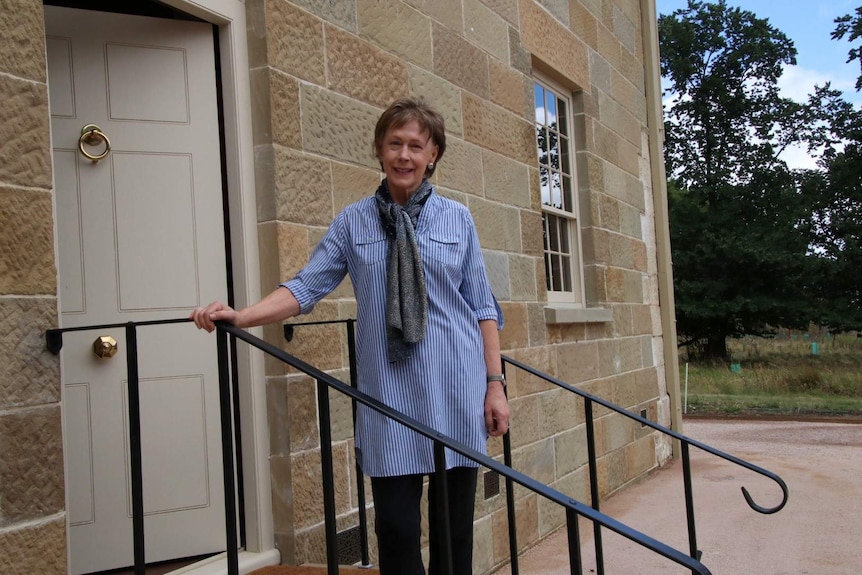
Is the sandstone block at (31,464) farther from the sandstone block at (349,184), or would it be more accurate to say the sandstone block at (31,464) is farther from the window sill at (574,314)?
the window sill at (574,314)

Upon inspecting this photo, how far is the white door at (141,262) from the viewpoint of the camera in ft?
10.0

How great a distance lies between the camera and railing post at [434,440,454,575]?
83.5 inches

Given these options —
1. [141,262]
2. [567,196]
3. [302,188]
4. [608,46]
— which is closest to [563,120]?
[567,196]

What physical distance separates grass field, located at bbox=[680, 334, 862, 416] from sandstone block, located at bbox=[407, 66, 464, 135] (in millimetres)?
10205

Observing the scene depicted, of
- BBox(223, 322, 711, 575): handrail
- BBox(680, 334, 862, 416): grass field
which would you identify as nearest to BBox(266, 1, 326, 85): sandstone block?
BBox(223, 322, 711, 575): handrail

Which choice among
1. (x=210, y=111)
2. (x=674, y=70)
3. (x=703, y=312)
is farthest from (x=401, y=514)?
(x=674, y=70)

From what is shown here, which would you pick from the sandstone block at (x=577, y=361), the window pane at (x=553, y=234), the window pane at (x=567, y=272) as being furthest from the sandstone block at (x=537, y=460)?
the window pane at (x=553, y=234)

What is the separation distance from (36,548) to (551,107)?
5.10 meters

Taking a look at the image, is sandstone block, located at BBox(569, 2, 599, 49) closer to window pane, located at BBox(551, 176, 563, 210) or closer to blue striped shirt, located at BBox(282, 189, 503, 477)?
window pane, located at BBox(551, 176, 563, 210)

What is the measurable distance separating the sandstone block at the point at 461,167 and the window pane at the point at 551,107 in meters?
1.71

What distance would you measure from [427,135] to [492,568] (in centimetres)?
309

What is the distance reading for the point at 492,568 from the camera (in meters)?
4.72

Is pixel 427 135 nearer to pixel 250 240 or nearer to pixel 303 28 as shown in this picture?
pixel 250 240

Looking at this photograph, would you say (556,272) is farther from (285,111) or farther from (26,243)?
(26,243)
